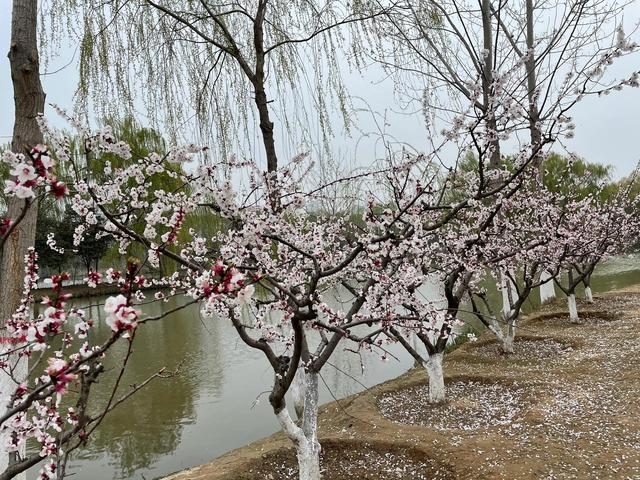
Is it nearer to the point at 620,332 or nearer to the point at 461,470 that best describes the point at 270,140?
the point at 461,470

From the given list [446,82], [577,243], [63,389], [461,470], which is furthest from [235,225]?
[577,243]

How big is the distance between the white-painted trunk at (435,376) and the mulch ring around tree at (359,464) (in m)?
1.27

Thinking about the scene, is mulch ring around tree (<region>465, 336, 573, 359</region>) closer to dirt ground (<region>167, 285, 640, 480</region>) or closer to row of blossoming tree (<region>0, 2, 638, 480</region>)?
dirt ground (<region>167, 285, 640, 480</region>)

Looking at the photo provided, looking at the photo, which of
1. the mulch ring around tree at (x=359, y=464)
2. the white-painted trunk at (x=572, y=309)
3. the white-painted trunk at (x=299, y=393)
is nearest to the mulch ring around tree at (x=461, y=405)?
the mulch ring around tree at (x=359, y=464)

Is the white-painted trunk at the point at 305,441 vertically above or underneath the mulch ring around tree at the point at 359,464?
above

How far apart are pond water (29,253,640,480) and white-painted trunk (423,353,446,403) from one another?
0.95 m

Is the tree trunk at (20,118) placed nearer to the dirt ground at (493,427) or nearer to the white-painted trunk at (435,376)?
the dirt ground at (493,427)

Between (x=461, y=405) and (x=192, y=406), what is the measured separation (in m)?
4.22

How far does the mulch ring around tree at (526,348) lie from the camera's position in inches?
270

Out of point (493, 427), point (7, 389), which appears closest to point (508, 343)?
point (493, 427)

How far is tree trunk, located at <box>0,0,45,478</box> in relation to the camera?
2.88 meters

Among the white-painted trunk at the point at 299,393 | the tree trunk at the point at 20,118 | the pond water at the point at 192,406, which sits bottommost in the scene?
the pond water at the point at 192,406

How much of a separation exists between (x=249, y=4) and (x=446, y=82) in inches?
99.8

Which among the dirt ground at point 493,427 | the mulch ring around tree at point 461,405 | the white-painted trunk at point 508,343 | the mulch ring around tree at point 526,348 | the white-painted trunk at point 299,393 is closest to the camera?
the dirt ground at point 493,427
